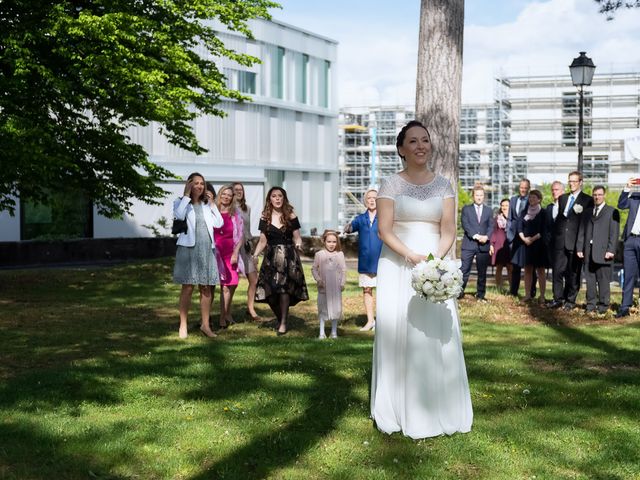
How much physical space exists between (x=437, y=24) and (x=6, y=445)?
357 inches

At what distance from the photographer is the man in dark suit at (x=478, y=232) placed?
16.2 m

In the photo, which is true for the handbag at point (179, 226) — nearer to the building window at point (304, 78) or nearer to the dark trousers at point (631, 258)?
the dark trousers at point (631, 258)

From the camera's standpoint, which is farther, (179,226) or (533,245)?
(533,245)

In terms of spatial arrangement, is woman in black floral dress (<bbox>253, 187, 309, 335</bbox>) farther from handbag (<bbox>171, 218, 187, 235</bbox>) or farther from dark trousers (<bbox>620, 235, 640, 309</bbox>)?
dark trousers (<bbox>620, 235, 640, 309</bbox>)

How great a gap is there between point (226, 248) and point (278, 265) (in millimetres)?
889

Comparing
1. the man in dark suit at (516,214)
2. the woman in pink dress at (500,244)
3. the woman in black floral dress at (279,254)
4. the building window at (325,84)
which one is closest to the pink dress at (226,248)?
the woman in black floral dress at (279,254)

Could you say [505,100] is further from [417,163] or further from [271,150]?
[417,163]

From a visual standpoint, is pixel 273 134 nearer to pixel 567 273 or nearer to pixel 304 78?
pixel 304 78

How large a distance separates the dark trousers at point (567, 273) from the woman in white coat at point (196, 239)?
20.9 feet

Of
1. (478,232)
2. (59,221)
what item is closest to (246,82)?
(59,221)

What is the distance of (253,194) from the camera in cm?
5922

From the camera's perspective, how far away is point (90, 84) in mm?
18297

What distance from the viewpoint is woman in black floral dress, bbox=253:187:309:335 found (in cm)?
1230

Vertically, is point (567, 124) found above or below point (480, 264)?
above
